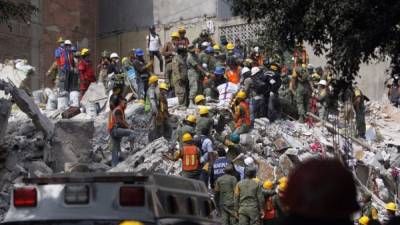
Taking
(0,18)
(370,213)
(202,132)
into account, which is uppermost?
(0,18)

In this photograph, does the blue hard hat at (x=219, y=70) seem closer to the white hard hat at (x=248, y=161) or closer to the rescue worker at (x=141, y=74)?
the rescue worker at (x=141, y=74)

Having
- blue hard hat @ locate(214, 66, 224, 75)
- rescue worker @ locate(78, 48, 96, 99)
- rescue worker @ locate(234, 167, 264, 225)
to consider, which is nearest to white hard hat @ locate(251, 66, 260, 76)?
blue hard hat @ locate(214, 66, 224, 75)

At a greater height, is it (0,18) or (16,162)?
(0,18)

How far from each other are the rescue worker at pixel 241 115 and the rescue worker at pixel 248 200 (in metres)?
4.55

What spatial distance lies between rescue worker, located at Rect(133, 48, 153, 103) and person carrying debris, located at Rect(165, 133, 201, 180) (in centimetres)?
578

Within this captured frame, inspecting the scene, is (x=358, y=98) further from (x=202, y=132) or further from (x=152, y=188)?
(x=152, y=188)

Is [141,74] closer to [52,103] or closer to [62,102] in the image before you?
[62,102]

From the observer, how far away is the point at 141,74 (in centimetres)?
2073

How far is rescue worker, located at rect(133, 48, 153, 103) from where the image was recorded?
67.8ft

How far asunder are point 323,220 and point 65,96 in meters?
18.8

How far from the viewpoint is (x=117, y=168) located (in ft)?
54.8

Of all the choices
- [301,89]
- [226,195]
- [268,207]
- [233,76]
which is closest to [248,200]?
[226,195]

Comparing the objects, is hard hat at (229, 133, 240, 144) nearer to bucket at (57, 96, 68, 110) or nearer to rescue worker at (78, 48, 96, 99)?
bucket at (57, 96, 68, 110)

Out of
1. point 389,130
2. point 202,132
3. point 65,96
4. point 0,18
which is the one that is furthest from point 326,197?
point 389,130
